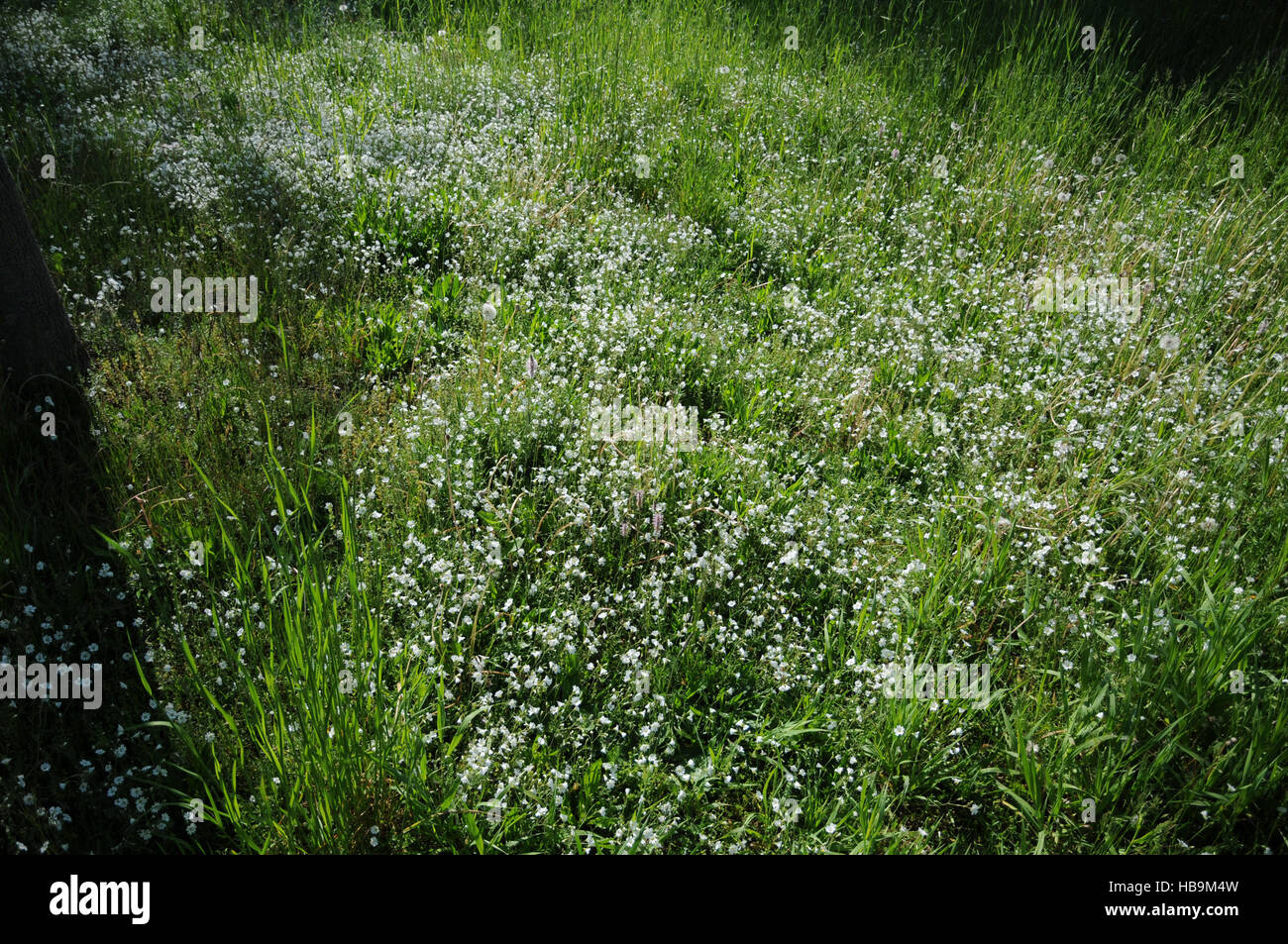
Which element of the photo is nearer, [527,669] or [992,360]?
[527,669]

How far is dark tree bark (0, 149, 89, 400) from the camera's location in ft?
13.1

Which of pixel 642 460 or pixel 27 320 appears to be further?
pixel 642 460

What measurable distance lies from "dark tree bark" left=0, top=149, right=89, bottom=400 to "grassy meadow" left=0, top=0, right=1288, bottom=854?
18cm

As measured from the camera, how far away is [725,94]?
787cm

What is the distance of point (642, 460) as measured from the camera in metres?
4.46

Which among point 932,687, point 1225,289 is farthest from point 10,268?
point 1225,289

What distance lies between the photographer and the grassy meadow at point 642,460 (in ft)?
10.3

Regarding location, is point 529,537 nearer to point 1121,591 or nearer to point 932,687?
point 932,687

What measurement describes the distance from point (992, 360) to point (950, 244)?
5.40 ft

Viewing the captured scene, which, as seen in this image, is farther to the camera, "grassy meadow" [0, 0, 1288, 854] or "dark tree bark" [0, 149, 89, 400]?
"dark tree bark" [0, 149, 89, 400]

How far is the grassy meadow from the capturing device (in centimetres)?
315

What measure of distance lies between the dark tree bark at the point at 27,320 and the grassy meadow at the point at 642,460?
184 millimetres

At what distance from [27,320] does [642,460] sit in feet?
10.5
